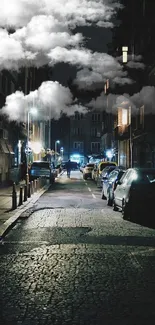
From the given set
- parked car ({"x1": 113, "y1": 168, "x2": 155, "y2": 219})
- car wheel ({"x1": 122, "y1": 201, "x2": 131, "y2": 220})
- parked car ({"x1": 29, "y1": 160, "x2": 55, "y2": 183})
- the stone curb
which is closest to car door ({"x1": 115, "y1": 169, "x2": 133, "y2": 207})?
parked car ({"x1": 113, "y1": 168, "x2": 155, "y2": 219})

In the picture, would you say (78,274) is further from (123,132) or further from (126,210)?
(123,132)

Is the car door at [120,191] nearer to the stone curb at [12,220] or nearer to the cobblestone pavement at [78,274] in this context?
the cobblestone pavement at [78,274]

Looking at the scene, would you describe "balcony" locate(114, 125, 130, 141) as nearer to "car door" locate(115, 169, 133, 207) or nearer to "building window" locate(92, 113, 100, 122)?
"car door" locate(115, 169, 133, 207)

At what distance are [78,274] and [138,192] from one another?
7.42 m

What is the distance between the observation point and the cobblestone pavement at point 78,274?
5.64m

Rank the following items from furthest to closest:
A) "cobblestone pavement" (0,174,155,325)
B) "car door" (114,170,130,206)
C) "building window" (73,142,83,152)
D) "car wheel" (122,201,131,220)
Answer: "building window" (73,142,83,152)
"car door" (114,170,130,206)
"car wheel" (122,201,131,220)
"cobblestone pavement" (0,174,155,325)

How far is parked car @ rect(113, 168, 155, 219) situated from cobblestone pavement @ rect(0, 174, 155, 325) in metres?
1.04

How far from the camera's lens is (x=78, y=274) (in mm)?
7758

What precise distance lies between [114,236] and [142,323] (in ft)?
21.2

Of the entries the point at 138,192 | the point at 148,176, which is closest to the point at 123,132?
the point at 148,176

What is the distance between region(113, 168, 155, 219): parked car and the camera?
48.5 feet

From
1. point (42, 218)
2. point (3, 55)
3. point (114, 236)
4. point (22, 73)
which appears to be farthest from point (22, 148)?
point (114, 236)

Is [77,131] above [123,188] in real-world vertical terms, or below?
above

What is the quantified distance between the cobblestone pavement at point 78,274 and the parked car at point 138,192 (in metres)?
1.04
